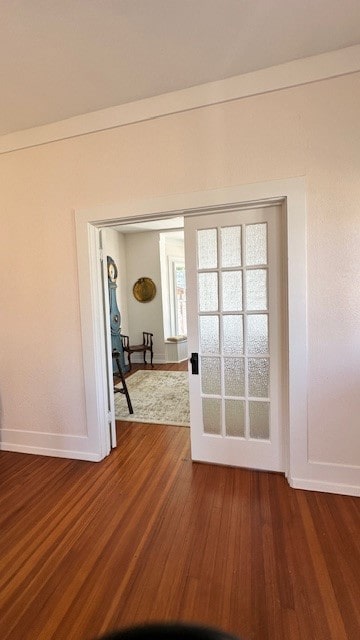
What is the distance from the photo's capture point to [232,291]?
221 centimetres

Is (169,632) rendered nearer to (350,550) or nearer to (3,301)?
(350,550)

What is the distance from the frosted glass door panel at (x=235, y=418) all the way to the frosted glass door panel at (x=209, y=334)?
423mm

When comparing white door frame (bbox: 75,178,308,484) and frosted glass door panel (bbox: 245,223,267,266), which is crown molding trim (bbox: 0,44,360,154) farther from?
frosted glass door panel (bbox: 245,223,267,266)

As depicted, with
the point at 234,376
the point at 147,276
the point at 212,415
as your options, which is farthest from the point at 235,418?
the point at 147,276

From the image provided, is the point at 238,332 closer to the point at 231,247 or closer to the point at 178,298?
the point at 231,247

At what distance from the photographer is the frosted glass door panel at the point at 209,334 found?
228cm

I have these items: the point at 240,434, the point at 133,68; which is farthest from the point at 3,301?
the point at 240,434

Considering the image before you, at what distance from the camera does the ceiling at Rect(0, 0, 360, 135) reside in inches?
59.4

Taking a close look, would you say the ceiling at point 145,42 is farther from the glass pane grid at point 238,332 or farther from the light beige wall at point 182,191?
the glass pane grid at point 238,332

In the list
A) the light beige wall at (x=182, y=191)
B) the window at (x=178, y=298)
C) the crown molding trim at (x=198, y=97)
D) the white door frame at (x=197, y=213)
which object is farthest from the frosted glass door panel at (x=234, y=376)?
the window at (x=178, y=298)

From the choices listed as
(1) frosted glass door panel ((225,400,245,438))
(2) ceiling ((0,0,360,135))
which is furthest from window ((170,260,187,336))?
(2) ceiling ((0,0,360,135))

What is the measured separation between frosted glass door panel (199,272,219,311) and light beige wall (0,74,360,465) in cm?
64

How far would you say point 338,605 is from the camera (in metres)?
1.28

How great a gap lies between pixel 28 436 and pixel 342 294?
111 inches
